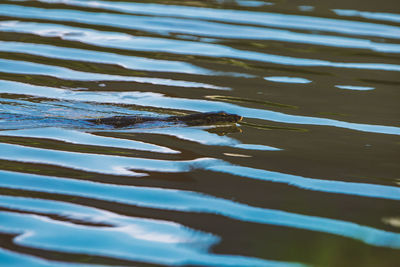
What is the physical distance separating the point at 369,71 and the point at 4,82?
4095 millimetres

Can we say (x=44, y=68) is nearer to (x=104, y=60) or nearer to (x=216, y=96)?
(x=104, y=60)

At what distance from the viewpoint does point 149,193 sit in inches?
169

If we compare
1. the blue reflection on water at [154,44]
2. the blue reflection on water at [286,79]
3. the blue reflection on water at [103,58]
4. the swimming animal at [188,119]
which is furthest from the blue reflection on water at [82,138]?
the blue reflection on water at [154,44]

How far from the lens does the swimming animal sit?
5.78m

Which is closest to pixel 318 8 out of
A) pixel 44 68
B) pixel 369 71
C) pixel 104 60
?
pixel 369 71

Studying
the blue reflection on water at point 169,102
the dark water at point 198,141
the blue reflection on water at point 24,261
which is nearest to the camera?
the blue reflection on water at point 24,261

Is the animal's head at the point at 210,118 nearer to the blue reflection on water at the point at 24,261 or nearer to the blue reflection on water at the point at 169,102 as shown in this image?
the blue reflection on water at the point at 169,102

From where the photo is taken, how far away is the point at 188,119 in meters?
5.83

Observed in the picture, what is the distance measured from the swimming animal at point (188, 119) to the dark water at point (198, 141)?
0.08 metres

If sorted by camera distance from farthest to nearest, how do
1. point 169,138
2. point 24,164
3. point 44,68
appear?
point 44,68
point 169,138
point 24,164

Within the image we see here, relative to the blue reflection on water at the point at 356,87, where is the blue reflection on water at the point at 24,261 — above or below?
below

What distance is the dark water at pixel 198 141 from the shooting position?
3680mm

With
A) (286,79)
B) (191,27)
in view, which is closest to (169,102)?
(286,79)

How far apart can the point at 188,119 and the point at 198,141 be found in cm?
44
